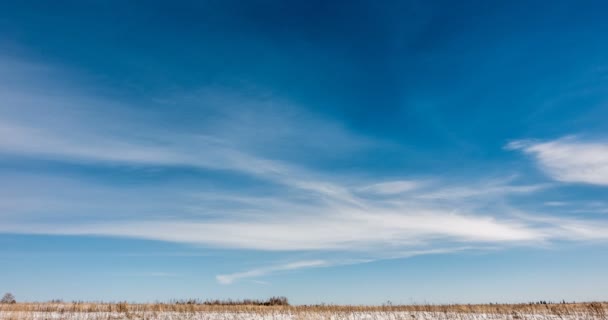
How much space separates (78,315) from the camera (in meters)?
→ 30.7

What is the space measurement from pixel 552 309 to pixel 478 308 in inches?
273

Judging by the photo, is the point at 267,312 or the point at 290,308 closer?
the point at 267,312

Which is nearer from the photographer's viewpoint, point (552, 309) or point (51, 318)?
point (51, 318)

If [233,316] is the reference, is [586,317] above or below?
below

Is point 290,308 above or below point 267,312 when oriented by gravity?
below

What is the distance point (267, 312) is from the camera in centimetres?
3703

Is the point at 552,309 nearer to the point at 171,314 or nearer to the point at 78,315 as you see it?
the point at 171,314

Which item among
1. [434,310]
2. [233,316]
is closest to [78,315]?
[233,316]

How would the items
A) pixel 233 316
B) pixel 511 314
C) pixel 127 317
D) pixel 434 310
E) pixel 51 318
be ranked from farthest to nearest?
pixel 434 310 → pixel 511 314 → pixel 233 316 → pixel 127 317 → pixel 51 318

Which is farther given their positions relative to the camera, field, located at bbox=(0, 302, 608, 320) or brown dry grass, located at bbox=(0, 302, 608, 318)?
brown dry grass, located at bbox=(0, 302, 608, 318)

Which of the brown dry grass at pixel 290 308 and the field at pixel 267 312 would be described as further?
the brown dry grass at pixel 290 308

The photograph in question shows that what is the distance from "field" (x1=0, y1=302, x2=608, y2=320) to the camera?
31102mm

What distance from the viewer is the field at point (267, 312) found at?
31102 mm

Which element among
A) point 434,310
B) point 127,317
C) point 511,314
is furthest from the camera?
point 434,310
